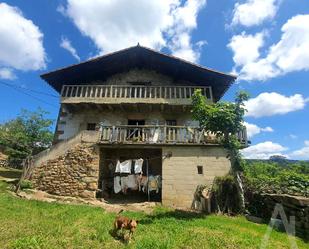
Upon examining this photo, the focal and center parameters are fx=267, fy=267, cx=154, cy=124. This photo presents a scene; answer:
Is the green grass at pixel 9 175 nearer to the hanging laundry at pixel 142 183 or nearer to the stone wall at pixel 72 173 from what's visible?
the stone wall at pixel 72 173

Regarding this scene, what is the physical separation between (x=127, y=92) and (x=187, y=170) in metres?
5.86

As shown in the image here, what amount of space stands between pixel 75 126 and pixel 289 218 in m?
12.1

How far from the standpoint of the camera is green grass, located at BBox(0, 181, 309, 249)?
22.3ft

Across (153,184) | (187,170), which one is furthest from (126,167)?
(187,170)

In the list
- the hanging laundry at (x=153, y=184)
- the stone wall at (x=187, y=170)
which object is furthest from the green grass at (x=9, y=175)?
the stone wall at (x=187, y=170)

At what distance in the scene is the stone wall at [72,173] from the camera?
12.5 meters

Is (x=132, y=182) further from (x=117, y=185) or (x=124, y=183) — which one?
(x=117, y=185)

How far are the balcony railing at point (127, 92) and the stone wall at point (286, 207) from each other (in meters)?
6.30

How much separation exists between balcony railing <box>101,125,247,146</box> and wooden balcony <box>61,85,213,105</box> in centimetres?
194

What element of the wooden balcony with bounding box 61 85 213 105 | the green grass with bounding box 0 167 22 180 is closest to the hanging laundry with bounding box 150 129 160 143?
the wooden balcony with bounding box 61 85 213 105

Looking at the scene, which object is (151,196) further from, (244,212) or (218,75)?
(218,75)

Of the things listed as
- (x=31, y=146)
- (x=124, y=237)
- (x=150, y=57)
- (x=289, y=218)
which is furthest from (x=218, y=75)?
(x=31, y=146)

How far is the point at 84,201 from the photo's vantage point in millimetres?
11891

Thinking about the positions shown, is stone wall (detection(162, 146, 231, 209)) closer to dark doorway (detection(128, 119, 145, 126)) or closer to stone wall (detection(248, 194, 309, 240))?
stone wall (detection(248, 194, 309, 240))
